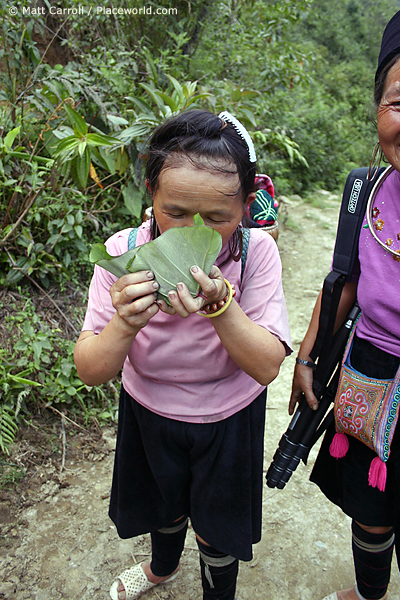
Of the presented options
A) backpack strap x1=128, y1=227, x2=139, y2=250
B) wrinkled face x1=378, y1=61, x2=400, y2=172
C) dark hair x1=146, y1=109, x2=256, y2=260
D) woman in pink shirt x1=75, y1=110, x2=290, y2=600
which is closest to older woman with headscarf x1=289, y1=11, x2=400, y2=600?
wrinkled face x1=378, y1=61, x2=400, y2=172

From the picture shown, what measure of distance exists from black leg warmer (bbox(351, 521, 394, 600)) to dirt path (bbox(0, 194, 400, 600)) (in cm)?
45

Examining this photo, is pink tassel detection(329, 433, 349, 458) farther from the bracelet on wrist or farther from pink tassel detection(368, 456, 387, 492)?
the bracelet on wrist

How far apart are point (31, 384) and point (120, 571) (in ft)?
3.52

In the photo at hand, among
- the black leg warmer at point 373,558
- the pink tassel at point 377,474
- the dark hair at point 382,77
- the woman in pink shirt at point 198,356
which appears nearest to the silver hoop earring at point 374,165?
the dark hair at point 382,77

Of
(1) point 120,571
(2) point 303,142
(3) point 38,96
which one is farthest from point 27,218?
(2) point 303,142

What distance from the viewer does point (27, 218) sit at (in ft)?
10.4

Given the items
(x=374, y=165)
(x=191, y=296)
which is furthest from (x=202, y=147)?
(x=374, y=165)

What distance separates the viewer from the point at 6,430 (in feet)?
8.20

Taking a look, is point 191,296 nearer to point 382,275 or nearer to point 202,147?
point 202,147

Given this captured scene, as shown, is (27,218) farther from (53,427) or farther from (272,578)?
(272,578)

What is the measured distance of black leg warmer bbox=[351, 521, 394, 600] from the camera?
168 centimetres

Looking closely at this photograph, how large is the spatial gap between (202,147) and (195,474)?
3.38 feet

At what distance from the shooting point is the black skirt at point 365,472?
59.6 inches

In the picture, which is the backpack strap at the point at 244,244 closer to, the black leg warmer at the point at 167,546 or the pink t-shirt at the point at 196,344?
the pink t-shirt at the point at 196,344
